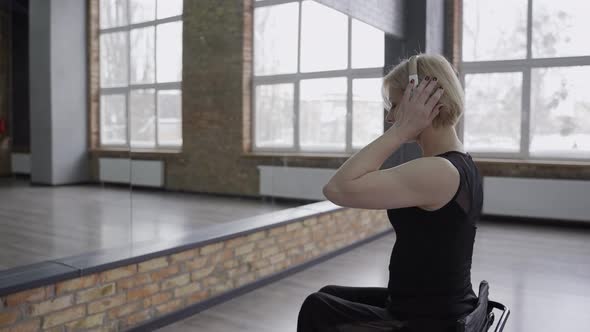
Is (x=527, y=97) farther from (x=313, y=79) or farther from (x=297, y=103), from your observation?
(x=297, y=103)

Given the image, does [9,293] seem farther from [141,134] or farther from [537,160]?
[537,160]

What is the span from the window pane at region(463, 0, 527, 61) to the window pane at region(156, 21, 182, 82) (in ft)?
15.8

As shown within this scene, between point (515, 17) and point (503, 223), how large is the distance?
287cm

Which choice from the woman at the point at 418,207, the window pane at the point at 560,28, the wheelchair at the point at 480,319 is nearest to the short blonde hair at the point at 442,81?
the woman at the point at 418,207

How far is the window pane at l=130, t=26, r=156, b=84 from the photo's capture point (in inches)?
122

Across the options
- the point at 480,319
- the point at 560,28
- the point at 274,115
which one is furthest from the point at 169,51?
the point at 560,28

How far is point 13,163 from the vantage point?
11.0ft

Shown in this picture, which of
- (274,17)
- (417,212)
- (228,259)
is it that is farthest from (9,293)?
(274,17)

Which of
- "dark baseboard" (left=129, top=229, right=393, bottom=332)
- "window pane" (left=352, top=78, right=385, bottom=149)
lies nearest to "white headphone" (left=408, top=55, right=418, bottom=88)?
"dark baseboard" (left=129, top=229, right=393, bottom=332)

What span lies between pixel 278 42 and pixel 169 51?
2117 millimetres

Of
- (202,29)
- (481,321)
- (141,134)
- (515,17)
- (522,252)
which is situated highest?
(515,17)

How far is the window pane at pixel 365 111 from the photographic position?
6.20m

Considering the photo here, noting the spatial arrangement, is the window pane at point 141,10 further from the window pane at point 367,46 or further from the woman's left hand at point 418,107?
the window pane at point 367,46

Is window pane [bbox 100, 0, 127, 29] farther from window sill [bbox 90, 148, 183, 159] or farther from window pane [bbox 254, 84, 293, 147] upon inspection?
window pane [bbox 254, 84, 293, 147]
